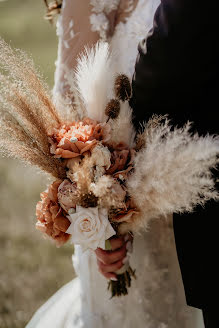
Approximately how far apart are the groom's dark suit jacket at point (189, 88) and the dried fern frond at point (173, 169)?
4.1 inches

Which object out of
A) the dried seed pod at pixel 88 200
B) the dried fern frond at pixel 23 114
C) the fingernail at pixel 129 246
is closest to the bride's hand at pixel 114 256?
the fingernail at pixel 129 246

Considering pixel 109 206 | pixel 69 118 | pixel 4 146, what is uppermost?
pixel 69 118

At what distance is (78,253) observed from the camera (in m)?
1.75

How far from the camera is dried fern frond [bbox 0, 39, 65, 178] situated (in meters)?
1.26

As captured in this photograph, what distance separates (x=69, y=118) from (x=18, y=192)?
3359mm

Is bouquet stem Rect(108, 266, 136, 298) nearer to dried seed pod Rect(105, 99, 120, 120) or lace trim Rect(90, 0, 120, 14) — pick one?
dried seed pod Rect(105, 99, 120, 120)

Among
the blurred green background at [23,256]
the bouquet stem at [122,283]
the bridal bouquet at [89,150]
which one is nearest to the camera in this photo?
the bridal bouquet at [89,150]

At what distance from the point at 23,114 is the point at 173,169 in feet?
1.68

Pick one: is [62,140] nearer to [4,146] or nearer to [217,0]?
[4,146]

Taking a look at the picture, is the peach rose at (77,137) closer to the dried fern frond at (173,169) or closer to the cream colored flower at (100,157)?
the cream colored flower at (100,157)

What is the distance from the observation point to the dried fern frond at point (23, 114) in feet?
4.14

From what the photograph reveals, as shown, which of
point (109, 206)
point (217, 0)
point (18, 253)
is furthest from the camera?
point (18, 253)

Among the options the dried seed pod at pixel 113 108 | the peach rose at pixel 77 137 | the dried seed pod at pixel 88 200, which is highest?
the dried seed pod at pixel 113 108

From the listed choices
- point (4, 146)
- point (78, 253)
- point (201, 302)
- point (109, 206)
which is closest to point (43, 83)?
point (4, 146)
